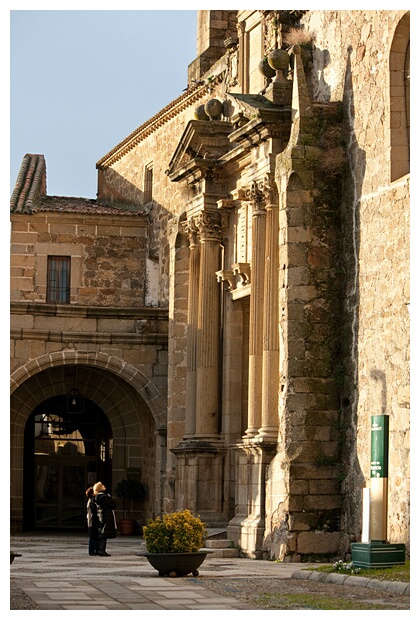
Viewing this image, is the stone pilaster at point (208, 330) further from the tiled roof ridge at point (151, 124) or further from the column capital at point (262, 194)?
the tiled roof ridge at point (151, 124)

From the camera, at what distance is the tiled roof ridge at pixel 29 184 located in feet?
120

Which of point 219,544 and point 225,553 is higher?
point 219,544

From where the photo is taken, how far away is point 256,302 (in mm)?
24031

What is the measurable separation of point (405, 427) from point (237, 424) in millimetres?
6447

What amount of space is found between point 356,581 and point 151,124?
67.5ft

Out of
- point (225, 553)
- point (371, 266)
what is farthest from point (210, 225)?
point (225, 553)

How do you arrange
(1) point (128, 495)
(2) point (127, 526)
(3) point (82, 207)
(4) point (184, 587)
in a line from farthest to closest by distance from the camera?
1. (3) point (82, 207)
2. (2) point (127, 526)
3. (1) point (128, 495)
4. (4) point (184, 587)

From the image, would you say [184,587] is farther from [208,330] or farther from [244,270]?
[208,330]

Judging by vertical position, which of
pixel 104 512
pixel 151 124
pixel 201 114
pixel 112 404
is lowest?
pixel 104 512

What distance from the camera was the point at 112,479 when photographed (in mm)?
32375

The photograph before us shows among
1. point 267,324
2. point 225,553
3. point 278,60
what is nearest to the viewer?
point 267,324

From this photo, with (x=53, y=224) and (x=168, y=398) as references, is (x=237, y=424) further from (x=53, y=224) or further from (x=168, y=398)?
(x=53, y=224)

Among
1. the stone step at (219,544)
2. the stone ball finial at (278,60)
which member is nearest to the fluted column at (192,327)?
the stone step at (219,544)

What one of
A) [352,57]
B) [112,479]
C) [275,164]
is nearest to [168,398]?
[112,479]
